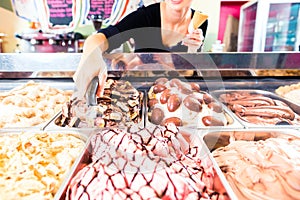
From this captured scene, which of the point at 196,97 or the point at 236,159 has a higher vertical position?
the point at 196,97

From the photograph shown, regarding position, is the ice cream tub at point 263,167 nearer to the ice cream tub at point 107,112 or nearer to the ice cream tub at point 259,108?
the ice cream tub at point 259,108

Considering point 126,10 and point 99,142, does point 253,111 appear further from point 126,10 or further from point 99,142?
point 126,10

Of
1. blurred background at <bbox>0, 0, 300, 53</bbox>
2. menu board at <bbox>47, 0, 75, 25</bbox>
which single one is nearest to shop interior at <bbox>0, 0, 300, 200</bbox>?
blurred background at <bbox>0, 0, 300, 53</bbox>

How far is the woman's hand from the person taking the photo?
6.47ft

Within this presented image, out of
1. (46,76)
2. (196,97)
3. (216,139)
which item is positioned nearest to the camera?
(216,139)

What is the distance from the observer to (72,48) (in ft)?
13.1

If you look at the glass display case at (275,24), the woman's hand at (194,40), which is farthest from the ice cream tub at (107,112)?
the glass display case at (275,24)

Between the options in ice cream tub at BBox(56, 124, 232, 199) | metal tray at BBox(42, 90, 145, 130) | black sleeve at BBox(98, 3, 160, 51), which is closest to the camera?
ice cream tub at BBox(56, 124, 232, 199)

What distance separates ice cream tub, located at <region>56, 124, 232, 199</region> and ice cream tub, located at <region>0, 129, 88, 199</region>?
6 centimetres

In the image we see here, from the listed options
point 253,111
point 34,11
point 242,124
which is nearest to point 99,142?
point 242,124

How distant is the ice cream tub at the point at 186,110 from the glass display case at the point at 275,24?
3579mm

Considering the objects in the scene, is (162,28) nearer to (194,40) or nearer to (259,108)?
(194,40)

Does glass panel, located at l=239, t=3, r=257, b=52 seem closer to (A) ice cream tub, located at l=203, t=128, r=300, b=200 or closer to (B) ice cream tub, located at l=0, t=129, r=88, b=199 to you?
(A) ice cream tub, located at l=203, t=128, r=300, b=200

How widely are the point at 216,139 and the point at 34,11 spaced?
4.20 m
